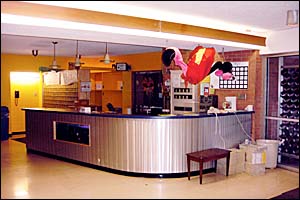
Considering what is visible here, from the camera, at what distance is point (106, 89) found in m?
10.9

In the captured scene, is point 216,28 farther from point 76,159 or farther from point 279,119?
point 76,159

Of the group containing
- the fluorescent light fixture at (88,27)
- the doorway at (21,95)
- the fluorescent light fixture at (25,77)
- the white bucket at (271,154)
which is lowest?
the white bucket at (271,154)

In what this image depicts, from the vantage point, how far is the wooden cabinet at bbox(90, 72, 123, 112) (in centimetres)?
1065

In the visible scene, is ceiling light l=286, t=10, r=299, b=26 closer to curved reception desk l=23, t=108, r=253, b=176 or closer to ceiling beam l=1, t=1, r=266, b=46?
ceiling beam l=1, t=1, r=266, b=46

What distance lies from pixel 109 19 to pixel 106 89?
6934 mm

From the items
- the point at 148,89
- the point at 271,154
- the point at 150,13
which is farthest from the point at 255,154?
the point at 148,89

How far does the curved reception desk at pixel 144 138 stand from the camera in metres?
5.15

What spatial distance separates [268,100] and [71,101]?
5.04 meters

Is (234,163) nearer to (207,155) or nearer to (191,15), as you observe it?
(207,155)

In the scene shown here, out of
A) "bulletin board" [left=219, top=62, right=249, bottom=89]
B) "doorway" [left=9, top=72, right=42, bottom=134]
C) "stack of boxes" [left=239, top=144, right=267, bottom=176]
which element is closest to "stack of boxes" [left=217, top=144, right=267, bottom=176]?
"stack of boxes" [left=239, top=144, right=267, bottom=176]

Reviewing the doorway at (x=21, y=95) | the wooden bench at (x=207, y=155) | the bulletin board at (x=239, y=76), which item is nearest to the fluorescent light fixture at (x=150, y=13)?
the bulletin board at (x=239, y=76)

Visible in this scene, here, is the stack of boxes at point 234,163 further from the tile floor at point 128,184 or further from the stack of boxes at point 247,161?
the tile floor at point 128,184

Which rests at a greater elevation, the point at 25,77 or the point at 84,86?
the point at 25,77

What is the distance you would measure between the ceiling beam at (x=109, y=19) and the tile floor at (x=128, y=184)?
4.87 feet
